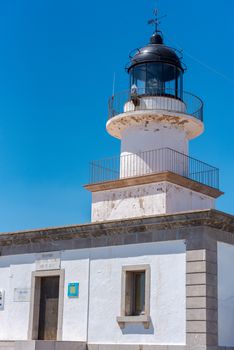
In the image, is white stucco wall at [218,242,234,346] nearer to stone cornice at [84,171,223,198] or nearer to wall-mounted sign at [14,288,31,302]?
stone cornice at [84,171,223,198]

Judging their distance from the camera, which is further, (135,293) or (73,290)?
(73,290)

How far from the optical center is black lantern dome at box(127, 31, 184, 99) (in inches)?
815

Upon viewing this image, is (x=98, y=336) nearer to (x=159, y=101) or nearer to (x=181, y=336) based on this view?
(x=181, y=336)

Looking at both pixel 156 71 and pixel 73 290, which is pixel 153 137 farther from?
pixel 73 290

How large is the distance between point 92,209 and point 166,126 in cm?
337

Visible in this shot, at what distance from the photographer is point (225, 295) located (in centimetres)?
1545

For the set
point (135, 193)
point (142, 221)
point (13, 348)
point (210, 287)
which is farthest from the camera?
point (135, 193)

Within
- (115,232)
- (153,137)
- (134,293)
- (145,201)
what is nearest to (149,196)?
(145,201)

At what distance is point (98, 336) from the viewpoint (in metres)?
16.5

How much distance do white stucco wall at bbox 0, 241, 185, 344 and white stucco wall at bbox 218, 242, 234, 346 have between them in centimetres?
84

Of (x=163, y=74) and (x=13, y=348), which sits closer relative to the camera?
(x=13, y=348)

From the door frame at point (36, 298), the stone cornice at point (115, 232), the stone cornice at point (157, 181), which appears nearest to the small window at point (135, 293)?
the stone cornice at point (115, 232)

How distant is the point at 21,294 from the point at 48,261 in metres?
1.28

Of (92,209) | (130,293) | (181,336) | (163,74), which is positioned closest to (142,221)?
(130,293)
